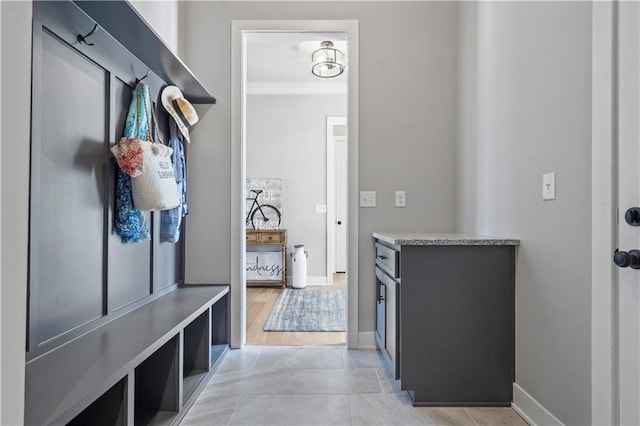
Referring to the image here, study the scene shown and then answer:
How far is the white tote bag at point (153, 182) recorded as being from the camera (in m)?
1.70

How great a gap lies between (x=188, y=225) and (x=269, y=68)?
8.76 ft

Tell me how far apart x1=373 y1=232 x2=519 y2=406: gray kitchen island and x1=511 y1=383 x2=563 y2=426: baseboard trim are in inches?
1.5

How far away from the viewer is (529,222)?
173 cm

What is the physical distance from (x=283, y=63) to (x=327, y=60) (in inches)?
27.1

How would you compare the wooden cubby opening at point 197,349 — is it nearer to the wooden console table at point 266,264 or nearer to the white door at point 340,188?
the wooden console table at point 266,264

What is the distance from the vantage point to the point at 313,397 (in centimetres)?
192

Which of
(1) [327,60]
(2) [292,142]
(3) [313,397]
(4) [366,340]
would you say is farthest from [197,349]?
(2) [292,142]

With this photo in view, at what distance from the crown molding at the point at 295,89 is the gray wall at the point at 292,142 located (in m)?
0.05

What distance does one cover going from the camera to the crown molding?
5099 millimetres

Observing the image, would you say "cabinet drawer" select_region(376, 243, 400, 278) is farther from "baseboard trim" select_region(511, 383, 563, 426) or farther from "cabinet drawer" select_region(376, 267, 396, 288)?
"baseboard trim" select_region(511, 383, 563, 426)

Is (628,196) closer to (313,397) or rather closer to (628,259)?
(628,259)

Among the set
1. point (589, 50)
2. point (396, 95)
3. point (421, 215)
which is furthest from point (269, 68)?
point (589, 50)

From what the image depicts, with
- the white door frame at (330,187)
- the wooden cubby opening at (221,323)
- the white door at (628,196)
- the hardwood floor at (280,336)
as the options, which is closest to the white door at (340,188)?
the white door frame at (330,187)

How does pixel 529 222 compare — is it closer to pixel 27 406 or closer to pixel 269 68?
pixel 27 406
